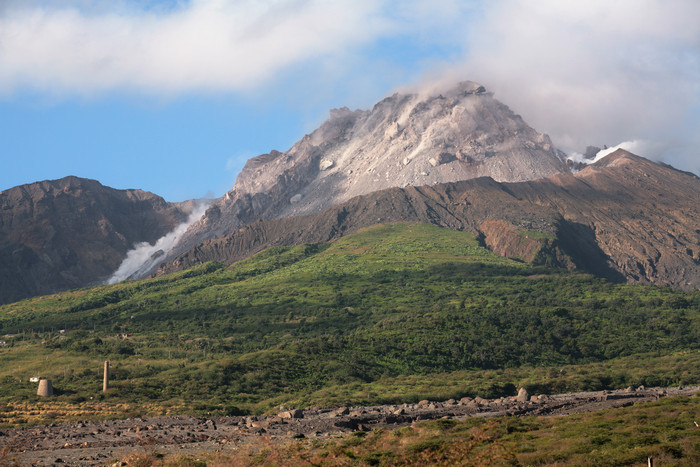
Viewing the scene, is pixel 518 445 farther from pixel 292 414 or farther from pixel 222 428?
pixel 292 414

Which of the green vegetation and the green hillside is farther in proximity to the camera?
the green hillside

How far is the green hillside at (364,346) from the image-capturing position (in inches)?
3984

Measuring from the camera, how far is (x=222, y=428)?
6088 cm

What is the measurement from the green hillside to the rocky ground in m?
18.2

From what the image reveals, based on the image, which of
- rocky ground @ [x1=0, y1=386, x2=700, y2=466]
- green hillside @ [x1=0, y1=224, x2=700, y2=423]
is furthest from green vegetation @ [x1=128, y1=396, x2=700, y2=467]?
green hillside @ [x1=0, y1=224, x2=700, y2=423]

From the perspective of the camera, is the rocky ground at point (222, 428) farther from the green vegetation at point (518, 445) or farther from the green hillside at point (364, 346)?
the green hillside at point (364, 346)

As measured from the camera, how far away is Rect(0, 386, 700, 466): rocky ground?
47.6 meters

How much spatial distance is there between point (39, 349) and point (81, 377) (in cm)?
3166

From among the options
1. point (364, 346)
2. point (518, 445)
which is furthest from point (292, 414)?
point (364, 346)

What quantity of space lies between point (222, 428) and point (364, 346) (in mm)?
72483

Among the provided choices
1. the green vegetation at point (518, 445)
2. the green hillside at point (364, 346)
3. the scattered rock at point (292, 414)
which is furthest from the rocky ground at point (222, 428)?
the green hillside at point (364, 346)

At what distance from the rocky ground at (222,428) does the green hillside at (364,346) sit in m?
18.2

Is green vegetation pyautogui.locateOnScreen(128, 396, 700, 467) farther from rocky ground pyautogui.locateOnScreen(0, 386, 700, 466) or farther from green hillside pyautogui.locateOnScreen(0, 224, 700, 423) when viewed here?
green hillside pyautogui.locateOnScreen(0, 224, 700, 423)

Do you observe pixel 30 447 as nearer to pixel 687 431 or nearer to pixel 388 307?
pixel 687 431
